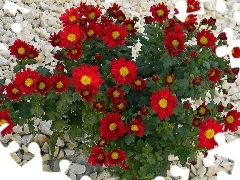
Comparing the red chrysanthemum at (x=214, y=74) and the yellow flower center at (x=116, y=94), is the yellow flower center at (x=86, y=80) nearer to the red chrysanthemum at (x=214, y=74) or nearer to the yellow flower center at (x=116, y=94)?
the yellow flower center at (x=116, y=94)

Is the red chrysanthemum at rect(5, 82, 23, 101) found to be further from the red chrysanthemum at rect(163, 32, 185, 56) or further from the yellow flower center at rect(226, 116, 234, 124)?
the yellow flower center at rect(226, 116, 234, 124)

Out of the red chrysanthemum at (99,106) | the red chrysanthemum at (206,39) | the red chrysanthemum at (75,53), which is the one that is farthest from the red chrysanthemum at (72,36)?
the red chrysanthemum at (206,39)

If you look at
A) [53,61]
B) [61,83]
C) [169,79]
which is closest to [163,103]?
[169,79]

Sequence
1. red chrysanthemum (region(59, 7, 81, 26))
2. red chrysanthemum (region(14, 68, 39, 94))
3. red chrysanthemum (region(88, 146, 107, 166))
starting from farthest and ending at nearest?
red chrysanthemum (region(59, 7, 81, 26)), red chrysanthemum (region(88, 146, 107, 166)), red chrysanthemum (region(14, 68, 39, 94))

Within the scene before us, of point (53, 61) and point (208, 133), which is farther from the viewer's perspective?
point (53, 61)

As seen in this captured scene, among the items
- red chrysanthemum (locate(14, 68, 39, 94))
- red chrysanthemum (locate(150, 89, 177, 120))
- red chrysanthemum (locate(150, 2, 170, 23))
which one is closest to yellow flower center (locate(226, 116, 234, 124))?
red chrysanthemum (locate(150, 89, 177, 120))

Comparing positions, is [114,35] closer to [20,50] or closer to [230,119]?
[20,50]
